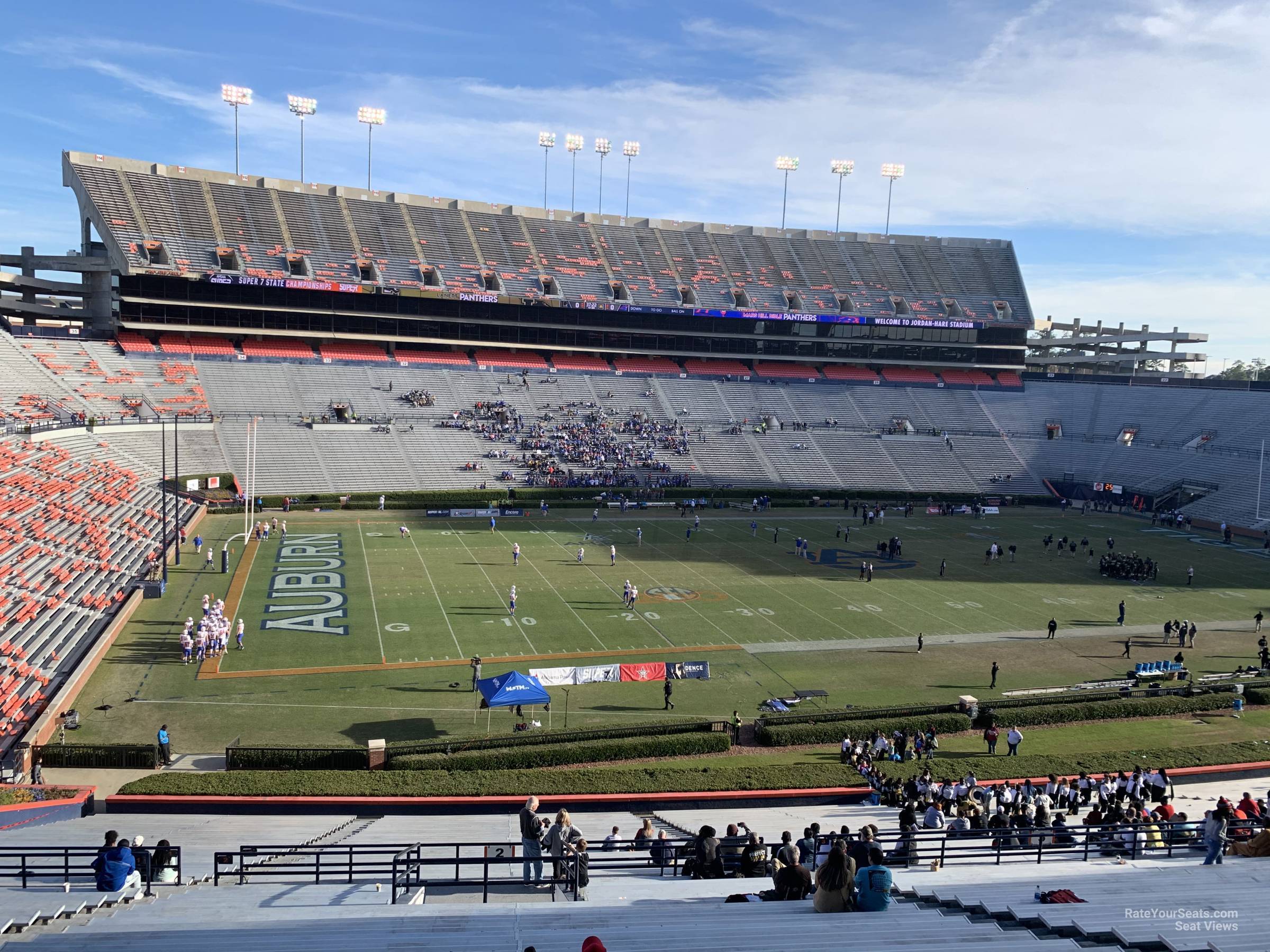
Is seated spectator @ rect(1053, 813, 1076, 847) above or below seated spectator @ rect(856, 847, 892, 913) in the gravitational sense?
below

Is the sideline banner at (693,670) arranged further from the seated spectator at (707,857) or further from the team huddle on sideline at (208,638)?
the seated spectator at (707,857)

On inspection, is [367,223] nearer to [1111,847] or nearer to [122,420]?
[122,420]

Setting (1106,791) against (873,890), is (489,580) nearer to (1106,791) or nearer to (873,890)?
(1106,791)

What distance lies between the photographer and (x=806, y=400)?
7781 centimetres

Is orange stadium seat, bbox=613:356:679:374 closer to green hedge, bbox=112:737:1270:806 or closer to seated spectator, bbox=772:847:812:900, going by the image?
green hedge, bbox=112:737:1270:806

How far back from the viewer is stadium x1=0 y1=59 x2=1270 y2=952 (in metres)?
12.0

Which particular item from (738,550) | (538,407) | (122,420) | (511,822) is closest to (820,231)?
(538,407)

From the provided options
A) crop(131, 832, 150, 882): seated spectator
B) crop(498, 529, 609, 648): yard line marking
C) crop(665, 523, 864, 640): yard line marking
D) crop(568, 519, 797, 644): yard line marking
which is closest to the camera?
crop(131, 832, 150, 882): seated spectator

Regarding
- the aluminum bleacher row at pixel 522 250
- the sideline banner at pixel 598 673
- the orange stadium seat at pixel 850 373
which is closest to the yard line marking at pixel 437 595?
the sideline banner at pixel 598 673

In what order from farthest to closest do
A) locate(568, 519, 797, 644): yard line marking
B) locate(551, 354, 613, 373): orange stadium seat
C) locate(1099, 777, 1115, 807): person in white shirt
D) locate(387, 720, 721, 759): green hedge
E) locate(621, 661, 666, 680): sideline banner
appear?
locate(551, 354, 613, 373): orange stadium seat < locate(568, 519, 797, 644): yard line marking < locate(621, 661, 666, 680): sideline banner < locate(387, 720, 721, 759): green hedge < locate(1099, 777, 1115, 807): person in white shirt

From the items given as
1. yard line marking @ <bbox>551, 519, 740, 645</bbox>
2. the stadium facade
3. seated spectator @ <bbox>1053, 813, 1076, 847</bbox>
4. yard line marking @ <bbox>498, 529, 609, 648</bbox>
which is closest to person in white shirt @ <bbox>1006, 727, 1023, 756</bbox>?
seated spectator @ <bbox>1053, 813, 1076, 847</bbox>

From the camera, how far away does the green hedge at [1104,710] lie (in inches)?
954

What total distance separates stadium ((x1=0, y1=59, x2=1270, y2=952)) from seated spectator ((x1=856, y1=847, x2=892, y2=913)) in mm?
43

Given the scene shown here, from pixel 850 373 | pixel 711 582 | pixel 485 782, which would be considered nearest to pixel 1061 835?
pixel 485 782
